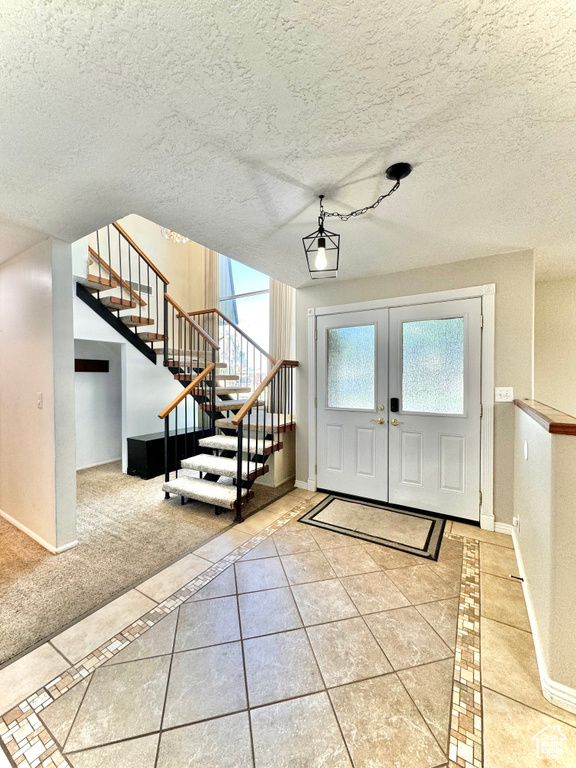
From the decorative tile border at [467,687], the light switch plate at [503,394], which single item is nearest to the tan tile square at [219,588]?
the decorative tile border at [467,687]

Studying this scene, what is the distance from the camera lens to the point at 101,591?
6.88 ft

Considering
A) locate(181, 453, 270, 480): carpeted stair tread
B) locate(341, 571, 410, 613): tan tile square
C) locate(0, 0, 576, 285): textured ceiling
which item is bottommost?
locate(341, 571, 410, 613): tan tile square

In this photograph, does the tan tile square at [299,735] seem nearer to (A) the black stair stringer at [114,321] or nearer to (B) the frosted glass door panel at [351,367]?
(B) the frosted glass door panel at [351,367]

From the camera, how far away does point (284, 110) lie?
1.30 m

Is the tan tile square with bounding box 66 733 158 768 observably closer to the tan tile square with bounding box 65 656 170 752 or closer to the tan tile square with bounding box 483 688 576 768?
the tan tile square with bounding box 65 656 170 752

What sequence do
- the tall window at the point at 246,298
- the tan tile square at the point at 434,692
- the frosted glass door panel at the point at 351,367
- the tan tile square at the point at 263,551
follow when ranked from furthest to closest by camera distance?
1. the tall window at the point at 246,298
2. the frosted glass door panel at the point at 351,367
3. the tan tile square at the point at 263,551
4. the tan tile square at the point at 434,692

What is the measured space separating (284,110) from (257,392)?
241 centimetres

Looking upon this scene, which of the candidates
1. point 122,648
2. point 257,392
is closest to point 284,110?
point 257,392

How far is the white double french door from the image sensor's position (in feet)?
9.83

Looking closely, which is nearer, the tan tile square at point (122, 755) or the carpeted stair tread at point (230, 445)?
the tan tile square at point (122, 755)

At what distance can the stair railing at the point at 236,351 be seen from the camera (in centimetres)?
578

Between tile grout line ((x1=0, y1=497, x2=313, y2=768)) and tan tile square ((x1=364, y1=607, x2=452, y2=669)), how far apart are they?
44.6 inches

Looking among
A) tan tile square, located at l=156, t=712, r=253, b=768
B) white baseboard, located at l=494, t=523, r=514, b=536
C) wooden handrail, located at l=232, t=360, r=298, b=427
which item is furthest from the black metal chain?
white baseboard, located at l=494, t=523, r=514, b=536

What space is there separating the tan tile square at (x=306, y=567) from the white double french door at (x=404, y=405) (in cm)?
124
